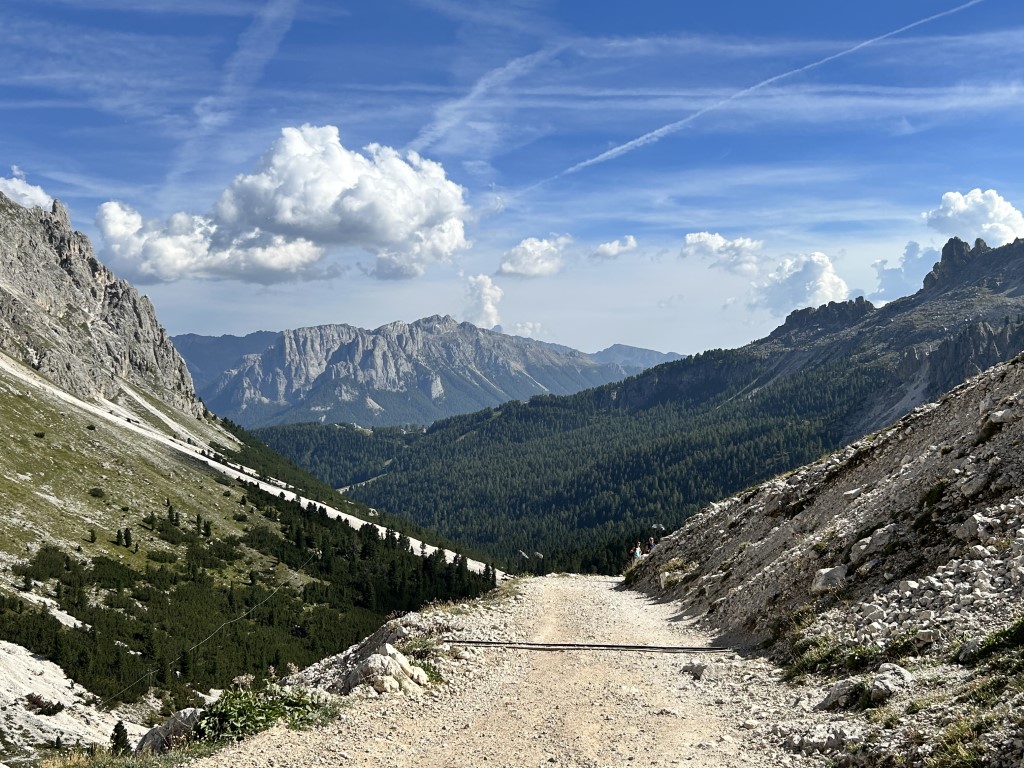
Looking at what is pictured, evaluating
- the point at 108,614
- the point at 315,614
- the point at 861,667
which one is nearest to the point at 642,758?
the point at 861,667

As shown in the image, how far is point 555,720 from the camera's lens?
1681 cm

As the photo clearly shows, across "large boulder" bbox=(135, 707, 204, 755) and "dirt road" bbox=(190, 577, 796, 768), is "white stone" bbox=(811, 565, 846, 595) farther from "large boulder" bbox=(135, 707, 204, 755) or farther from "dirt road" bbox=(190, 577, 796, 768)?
"large boulder" bbox=(135, 707, 204, 755)

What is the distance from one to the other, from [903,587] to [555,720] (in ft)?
36.7

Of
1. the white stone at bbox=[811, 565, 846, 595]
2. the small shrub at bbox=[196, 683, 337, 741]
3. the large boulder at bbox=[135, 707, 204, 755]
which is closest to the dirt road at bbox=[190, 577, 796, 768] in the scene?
the small shrub at bbox=[196, 683, 337, 741]

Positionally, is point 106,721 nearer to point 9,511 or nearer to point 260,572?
point 9,511

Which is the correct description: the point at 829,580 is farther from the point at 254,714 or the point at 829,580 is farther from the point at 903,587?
the point at 254,714

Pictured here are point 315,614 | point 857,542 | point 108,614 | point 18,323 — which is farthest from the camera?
point 18,323

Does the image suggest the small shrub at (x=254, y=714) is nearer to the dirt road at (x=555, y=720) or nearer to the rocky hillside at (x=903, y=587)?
the dirt road at (x=555, y=720)

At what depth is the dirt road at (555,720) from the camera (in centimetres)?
1441

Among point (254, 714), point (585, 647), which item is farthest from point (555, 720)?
point (585, 647)

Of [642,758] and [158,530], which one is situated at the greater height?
[642,758]

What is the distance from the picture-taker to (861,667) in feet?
56.9

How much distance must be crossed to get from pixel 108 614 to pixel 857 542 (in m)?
91.6

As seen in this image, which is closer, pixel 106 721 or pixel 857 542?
pixel 857 542
